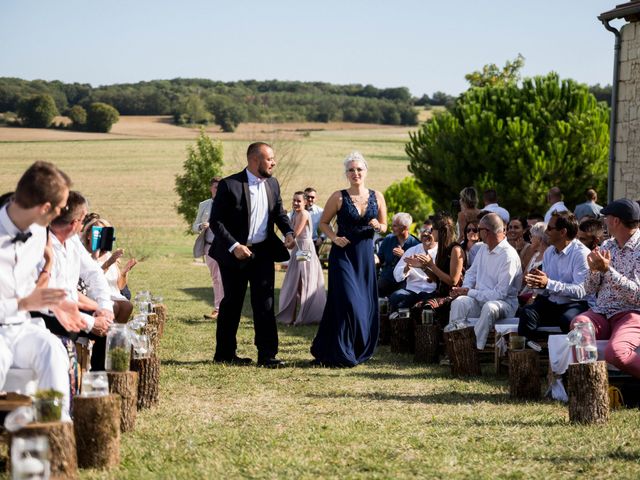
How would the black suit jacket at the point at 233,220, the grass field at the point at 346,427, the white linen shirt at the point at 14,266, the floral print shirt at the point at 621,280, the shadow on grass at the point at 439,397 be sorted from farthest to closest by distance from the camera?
the black suit jacket at the point at 233,220 → the shadow on grass at the point at 439,397 → the floral print shirt at the point at 621,280 → the grass field at the point at 346,427 → the white linen shirt at the point at 14,266

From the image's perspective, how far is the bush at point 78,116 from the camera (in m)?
73.2

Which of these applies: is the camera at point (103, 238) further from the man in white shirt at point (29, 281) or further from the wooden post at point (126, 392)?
the man in white shirt at point (29, 281)

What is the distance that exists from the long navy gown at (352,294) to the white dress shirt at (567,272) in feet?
6.91

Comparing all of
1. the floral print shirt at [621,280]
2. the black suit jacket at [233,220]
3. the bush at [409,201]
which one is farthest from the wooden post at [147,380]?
the bush at [409,201]

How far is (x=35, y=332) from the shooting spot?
6078mm

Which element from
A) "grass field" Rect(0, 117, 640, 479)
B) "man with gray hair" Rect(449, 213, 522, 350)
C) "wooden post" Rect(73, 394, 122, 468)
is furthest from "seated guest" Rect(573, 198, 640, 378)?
"wooden post" Rect(73, 394, 122, 468)

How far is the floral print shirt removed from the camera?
8.55m

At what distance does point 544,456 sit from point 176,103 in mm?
78183

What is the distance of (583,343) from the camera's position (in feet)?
25.3

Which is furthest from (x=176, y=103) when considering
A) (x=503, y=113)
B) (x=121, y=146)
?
(x=503, y=113)

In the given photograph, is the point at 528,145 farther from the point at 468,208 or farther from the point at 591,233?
the point at 591,233

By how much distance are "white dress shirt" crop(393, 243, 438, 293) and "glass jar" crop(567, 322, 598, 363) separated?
4.84 m

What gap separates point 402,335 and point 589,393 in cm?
484

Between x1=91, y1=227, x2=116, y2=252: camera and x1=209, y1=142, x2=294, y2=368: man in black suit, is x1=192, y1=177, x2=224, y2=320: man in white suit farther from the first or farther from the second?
x1=91, y1=227, x2=116, y2=252: camera
